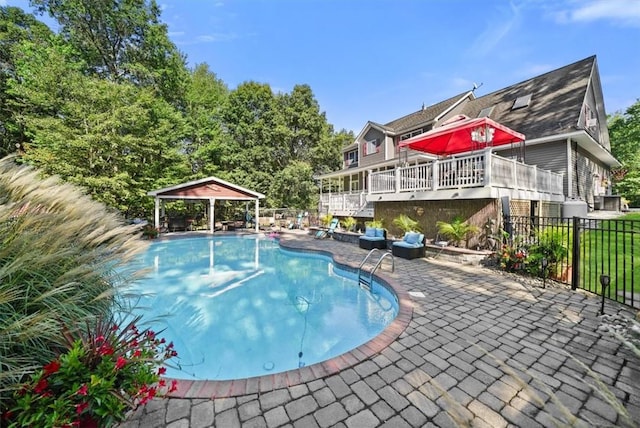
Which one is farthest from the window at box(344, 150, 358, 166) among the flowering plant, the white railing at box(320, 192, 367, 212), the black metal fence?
the flowering plant

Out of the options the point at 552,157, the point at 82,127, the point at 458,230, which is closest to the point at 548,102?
the point at 552,157

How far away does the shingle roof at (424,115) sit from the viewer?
1753cm

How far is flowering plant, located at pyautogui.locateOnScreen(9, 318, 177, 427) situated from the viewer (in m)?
1.52

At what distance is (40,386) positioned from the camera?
1536 millimetres

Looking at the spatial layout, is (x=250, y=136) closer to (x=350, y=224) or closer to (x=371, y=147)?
(x=371, y=147)

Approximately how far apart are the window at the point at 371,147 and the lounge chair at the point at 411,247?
12671mm

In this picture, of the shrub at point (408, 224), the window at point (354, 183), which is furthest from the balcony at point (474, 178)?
the window at point (354, 183)

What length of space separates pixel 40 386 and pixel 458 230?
30.9 feet

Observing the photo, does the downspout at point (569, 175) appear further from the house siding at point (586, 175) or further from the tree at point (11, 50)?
the tree at point (11, 50)

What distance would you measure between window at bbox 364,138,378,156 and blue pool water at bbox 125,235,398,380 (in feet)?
41.3

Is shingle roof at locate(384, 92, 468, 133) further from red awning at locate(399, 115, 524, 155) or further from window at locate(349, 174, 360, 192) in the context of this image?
red awning at locate(399, 115, 524, 155)

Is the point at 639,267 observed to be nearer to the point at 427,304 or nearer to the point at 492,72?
the point at 427,304

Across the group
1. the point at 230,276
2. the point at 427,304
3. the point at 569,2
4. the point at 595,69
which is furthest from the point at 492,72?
the point at 230,276

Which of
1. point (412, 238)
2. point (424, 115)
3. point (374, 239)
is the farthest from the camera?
point (424, 115)
